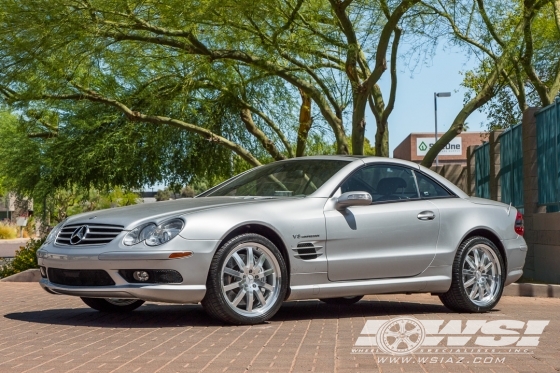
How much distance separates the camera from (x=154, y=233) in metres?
8.46

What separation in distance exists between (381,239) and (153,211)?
7.13 feet

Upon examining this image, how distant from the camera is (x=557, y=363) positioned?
6.69 meters

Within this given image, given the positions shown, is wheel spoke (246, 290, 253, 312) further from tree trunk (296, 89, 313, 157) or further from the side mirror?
tree trunk (296, 89, 313, 157)

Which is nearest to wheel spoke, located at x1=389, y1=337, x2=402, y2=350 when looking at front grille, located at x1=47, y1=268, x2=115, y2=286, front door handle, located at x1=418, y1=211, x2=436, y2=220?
front door handle, located at x1=418, y1=211, x2=436, y2=220

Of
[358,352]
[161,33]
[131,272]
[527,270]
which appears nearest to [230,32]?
[161,33]

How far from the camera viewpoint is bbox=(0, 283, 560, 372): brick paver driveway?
6.46 meters

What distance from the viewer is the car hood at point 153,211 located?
8.57 m

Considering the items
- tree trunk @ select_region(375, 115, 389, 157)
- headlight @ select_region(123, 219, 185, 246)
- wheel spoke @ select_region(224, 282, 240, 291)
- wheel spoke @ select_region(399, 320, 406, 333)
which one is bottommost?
wheel spoke @ select_region(399, 320, 406, 333)

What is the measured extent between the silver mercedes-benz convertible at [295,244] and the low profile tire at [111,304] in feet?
0.04

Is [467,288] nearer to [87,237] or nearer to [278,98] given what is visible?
[87,237]

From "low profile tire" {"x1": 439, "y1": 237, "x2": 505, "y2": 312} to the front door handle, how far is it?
18.9 inches

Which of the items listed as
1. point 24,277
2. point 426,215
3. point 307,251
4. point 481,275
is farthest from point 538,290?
point 24,277

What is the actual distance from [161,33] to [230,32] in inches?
48.5

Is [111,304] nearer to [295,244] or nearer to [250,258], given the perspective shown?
[250,258]
